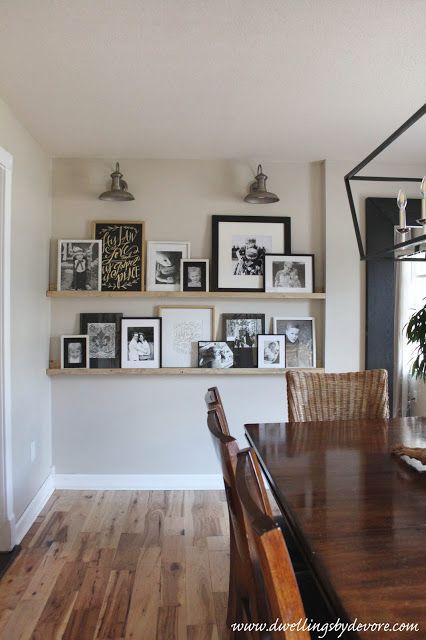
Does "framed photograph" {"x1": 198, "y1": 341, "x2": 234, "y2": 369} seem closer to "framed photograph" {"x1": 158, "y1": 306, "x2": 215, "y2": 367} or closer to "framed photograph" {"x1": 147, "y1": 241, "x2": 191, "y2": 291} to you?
"framed photograph" {"x1": 158, "y1": 306, "x2": 215, "y2": 367}

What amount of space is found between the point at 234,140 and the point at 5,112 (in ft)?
4.50

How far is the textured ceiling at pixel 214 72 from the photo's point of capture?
1752 mm

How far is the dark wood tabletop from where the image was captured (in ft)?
2.64

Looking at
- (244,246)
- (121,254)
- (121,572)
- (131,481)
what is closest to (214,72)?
(244,246)

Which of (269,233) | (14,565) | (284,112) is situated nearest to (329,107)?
(284,112)

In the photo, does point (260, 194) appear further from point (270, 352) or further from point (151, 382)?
point (151, 382)

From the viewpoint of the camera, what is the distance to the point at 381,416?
2.37 meters

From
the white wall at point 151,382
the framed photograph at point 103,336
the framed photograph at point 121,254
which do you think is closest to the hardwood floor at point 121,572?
the white wall at point 151,382

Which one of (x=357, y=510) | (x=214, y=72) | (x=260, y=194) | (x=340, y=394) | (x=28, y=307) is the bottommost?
(x=357, y=510)

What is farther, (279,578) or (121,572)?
(121,572)

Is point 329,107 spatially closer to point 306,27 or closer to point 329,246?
point 306,27

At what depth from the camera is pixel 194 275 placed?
11.1 ft

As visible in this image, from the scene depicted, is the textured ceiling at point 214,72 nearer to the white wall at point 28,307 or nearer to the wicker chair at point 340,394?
the white wall at point 28,307

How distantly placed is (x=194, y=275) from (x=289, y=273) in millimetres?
700
